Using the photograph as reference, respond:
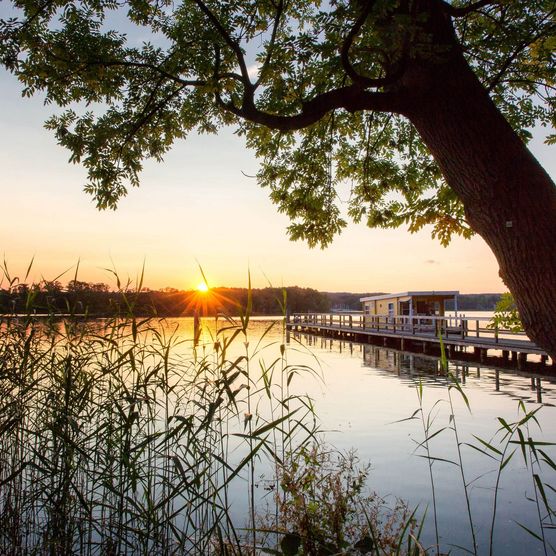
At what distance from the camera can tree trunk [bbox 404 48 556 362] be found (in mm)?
3021

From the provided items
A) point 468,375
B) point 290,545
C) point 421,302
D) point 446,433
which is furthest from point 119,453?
point 421,302

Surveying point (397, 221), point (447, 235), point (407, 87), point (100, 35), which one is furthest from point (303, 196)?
point (407, 87)

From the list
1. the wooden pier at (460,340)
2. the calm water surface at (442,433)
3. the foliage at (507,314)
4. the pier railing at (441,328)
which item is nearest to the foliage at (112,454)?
the calm water surface at (442,433)

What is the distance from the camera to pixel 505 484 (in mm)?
7430

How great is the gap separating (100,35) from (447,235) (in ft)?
16.1

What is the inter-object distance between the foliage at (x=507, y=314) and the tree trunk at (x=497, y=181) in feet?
13.3

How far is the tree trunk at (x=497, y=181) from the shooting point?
119 inches

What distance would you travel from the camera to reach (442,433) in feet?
35.4

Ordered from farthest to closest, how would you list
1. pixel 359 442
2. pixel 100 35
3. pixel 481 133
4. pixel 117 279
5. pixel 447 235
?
1. pixel 359 442
2. pixel 447 235
3. pixel 100 35
4. pixel 117 279
5. pixel 481 133

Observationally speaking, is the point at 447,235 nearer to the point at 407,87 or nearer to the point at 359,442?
the point at 407,87

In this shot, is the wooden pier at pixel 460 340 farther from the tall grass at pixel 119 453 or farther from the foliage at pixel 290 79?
the tall grass at pixel 119 453

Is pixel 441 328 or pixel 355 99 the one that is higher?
pixel 355 99

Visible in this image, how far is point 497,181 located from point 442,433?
885cm

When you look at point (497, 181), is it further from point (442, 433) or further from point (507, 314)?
point (442, 433)
